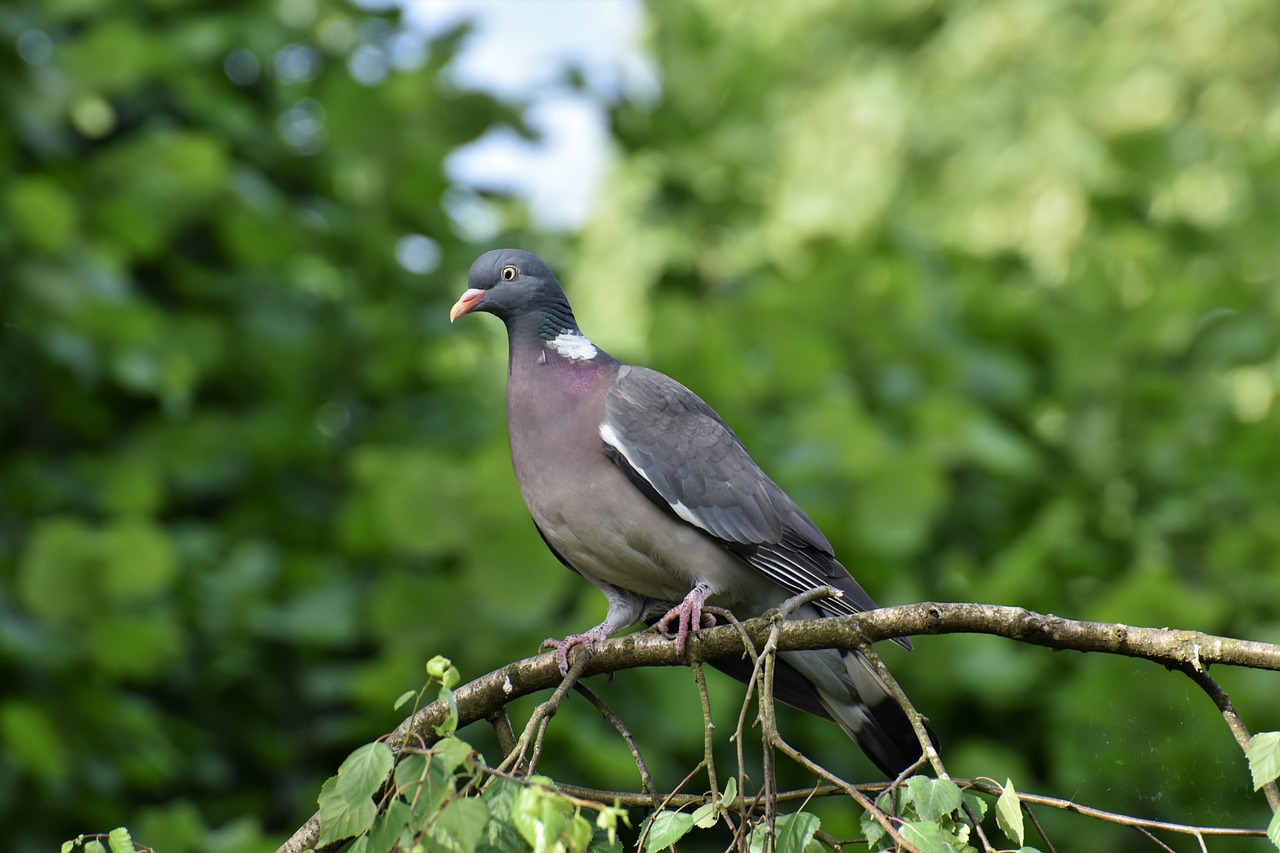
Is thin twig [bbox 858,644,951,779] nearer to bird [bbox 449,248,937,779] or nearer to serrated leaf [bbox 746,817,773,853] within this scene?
serrated leaf [bbox 746,817,773,853]

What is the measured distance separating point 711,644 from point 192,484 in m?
3.09

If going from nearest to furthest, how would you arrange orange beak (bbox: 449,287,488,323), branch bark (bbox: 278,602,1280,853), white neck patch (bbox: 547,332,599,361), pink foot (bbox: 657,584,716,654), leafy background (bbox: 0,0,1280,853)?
branch bark (bbox: 278,602,1280,853)
pink foot (bbox: 657,584,716,654)
orange beak (bbox: 449,287,488,323)
white neck patch (bbox: 547,332,599,361)
leafy background (bbox: 0,0,1280,853)

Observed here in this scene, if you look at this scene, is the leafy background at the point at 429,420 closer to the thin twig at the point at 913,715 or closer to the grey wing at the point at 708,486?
the grey wing at the point at 708,486

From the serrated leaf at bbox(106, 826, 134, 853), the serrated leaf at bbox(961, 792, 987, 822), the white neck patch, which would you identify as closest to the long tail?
the serrated leaf at bbox(961, 792, 987, 822)

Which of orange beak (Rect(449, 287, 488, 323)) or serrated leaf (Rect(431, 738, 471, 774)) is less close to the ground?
orange beak (Rect(449, 287, 488, 323))

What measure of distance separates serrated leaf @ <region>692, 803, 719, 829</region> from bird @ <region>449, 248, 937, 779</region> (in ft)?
3.25

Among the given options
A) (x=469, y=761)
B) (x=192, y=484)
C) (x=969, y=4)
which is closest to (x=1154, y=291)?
(x=192, y=484)

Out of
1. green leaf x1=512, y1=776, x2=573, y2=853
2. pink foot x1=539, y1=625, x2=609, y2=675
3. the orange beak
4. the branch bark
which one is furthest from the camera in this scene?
the orange beak

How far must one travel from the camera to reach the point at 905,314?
5.39m

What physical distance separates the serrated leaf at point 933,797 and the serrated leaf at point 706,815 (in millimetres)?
261

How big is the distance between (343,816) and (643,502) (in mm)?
1263

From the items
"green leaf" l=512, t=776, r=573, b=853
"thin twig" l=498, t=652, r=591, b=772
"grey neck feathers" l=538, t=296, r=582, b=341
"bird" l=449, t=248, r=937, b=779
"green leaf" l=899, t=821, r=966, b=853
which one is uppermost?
"grey neck feathers" l=538, t=296, r=582, b=341

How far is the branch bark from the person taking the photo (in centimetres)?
174

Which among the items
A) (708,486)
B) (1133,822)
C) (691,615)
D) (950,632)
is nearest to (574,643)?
(691,615)
